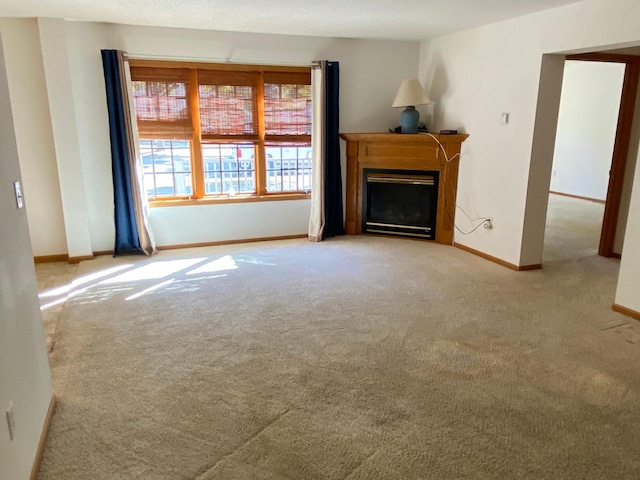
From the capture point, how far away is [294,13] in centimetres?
411

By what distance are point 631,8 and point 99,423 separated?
420cm

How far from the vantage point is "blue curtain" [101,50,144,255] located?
4.66 meters

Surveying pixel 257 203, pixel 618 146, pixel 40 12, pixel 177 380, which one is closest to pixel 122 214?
pixel 257 203

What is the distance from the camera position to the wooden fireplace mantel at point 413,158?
5402 millimetres

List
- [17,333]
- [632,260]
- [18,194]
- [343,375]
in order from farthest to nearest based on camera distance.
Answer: [632,260], [343,375], [18,194], [17,333]

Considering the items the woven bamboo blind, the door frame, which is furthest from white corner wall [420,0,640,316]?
the woven bamboo blind

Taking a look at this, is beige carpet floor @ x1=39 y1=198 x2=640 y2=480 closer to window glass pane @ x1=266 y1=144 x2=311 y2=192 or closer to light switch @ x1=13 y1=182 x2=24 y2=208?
light switch @ x1=13 y1=182 x2=24 y2=208

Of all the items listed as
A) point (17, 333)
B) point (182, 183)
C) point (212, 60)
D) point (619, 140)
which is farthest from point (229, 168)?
point (619, 140)

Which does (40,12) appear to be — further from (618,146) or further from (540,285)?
(618,146)

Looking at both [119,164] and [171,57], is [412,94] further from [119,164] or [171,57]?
[119,164]

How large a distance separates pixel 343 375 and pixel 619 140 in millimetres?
4078

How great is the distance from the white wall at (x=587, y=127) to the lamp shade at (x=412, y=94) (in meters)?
4.38

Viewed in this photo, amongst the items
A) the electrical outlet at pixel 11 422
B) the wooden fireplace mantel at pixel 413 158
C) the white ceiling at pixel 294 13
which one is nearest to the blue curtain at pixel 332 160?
the wooden fireplace mantel at pixel 413 158

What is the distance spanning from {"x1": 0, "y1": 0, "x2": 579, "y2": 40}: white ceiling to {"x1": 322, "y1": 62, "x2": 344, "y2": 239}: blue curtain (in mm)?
591
